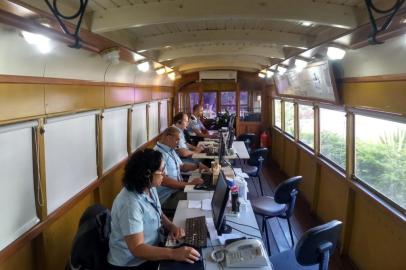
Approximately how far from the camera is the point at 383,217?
2914mm

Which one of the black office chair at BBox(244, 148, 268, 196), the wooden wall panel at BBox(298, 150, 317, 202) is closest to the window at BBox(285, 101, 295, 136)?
the wooden wall panel at BBox(298, 150, 317, 202)

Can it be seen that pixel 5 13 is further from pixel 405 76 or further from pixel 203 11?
pixel 405 76

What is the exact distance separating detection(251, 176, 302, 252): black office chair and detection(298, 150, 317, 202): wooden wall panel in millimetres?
1523

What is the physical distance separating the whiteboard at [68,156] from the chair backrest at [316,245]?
1.91 metres

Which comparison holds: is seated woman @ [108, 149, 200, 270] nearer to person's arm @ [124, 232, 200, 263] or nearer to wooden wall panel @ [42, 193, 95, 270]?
person's arm @ [124, 232, 200, 263]

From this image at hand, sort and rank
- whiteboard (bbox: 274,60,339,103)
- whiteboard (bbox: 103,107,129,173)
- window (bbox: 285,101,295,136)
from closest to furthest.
Answer: whiteboard (bbox: 274,60,339,103), whiteboard (bbox: 103,107,129,173), window (bbox: 285,101,295,136)

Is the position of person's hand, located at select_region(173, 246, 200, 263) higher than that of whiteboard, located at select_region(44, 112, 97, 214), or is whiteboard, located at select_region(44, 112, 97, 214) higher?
whiteboard, located at select_region(44, 112, 97, 214)

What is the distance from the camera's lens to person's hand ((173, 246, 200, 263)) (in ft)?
6.29

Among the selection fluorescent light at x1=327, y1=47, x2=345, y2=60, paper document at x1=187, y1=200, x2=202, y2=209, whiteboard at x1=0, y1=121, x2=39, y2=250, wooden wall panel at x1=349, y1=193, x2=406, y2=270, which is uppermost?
fluorescent light at x1=327, y1=47, x2=345, y2=60

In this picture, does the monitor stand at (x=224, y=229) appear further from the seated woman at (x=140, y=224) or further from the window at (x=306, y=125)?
the window at (x=306, y=125)

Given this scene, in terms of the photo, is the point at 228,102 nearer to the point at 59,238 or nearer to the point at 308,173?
the point at 308,173

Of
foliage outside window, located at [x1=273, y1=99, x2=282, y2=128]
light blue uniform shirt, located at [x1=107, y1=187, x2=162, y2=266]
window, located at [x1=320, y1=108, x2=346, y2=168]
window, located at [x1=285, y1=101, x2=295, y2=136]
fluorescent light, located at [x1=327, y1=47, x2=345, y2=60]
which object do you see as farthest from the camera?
foliage outside window, located at [x1=273, y1=99, x2=282, y2=128]

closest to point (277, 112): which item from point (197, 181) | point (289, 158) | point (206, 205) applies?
point (289, 158)

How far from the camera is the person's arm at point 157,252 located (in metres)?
1.92
